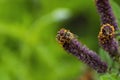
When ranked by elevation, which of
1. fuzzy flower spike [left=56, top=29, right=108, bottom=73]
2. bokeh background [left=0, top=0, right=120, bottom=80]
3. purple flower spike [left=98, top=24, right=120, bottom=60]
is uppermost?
bokeh background [left=0, top=0, right=120, bottom=80]

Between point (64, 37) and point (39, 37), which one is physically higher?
point (39, 37)

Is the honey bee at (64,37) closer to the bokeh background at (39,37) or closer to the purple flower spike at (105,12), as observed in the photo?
the purple flower spike at (105,12)

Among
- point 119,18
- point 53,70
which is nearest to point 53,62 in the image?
point 53,70

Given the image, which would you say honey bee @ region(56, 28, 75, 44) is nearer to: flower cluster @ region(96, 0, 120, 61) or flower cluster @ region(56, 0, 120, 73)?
flower cluster @ region(56, 0, 120, 73)

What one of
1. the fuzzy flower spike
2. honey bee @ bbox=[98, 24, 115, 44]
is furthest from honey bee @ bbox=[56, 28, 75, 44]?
honey bee @ bbox=[98, 24, 115, 44]

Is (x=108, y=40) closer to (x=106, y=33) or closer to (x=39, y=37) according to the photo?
(x=106, y=33)

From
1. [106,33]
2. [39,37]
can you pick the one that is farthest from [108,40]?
[39,37]

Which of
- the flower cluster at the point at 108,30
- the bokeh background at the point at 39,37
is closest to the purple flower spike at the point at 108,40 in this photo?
the flower cluster at the point at 108,30

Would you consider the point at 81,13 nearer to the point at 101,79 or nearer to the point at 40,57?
the point at 40,57
